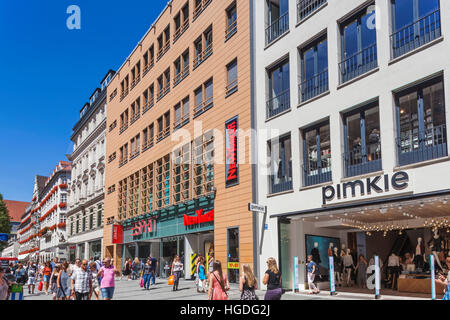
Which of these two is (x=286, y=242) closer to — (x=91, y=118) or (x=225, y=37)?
(x=225, y=37)

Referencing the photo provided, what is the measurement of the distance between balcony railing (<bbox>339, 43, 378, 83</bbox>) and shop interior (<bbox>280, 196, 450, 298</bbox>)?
506cm

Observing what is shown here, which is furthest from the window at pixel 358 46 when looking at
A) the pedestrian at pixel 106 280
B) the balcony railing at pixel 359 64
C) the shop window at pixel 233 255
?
the pedestrian at pixel 106 280

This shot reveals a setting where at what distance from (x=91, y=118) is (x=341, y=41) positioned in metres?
45.5

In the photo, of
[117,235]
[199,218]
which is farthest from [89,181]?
[199,218]

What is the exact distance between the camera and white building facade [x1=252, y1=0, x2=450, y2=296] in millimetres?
15016

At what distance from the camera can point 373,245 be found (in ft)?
74.6

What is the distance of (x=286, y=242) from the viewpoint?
2078 centimetres

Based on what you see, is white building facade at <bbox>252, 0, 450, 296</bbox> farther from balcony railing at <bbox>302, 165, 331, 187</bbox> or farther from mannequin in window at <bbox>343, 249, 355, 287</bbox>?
mannequin in window at <bbox>343, 249, 355, 287</bbox>

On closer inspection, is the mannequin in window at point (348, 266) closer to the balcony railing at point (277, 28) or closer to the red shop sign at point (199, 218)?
the red shop sign at point (199, 218)

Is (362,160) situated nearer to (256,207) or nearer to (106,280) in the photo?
(256,207)

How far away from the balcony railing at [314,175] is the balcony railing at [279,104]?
126 inches

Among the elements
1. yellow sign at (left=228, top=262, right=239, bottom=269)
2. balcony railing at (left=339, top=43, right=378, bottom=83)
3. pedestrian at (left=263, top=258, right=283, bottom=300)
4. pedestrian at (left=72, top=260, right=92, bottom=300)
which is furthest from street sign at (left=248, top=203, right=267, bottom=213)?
pedestrian at (left=263, top=258, right=283, bottom=300)

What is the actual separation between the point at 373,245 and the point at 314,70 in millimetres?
8929

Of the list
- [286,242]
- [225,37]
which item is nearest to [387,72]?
[286,242]
